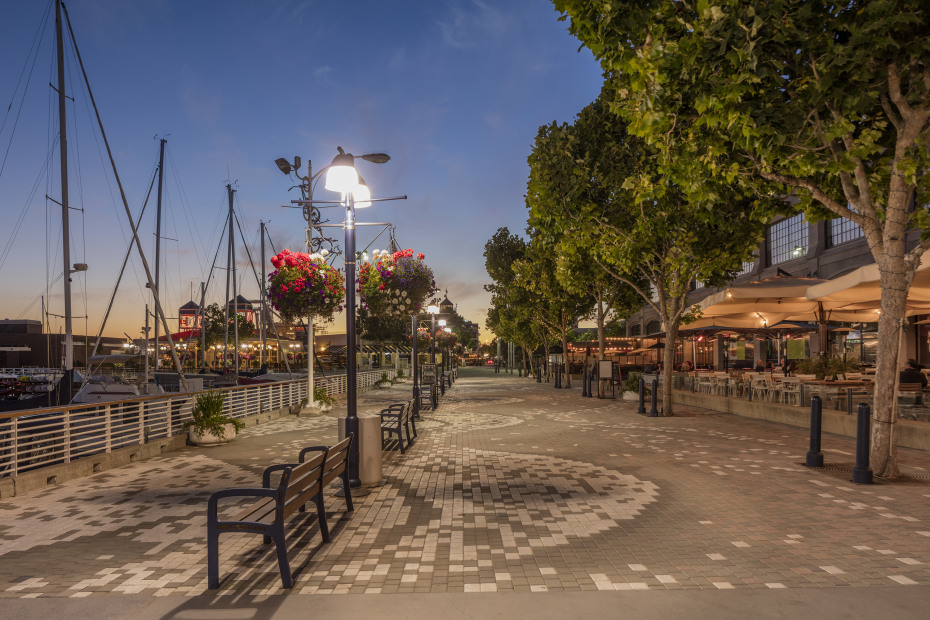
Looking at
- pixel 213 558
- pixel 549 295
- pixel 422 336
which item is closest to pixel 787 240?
pixel 549 295

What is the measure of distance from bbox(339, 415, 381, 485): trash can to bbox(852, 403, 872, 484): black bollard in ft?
21.3

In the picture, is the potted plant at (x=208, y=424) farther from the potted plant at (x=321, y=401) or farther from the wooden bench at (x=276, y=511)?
the wooden bench at (x=276, y=511)

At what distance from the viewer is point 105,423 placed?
29.2ft

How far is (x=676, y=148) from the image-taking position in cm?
796

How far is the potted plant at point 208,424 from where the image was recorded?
10.8 m

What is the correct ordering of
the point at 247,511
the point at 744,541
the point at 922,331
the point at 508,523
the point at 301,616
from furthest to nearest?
the point at 922,331
the point at 508,523
the point at 744,541
the point at 247,511
the point at 301,616

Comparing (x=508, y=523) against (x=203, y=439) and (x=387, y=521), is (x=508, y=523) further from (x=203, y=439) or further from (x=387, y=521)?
(x=203, y=439)

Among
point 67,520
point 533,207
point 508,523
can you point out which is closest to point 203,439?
point 67,520

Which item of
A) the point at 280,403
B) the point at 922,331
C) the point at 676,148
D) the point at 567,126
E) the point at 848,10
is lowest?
the point at 280,403

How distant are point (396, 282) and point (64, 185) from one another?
978cm

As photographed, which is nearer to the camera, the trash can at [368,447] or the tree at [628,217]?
the trash can at [368,447]

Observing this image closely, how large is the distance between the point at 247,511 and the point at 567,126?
1466 centimetres

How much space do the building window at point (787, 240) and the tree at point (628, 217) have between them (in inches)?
628

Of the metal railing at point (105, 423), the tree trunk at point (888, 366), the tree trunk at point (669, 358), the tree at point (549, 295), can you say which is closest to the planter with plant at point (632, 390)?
the tree trunk at point (669, 358)
